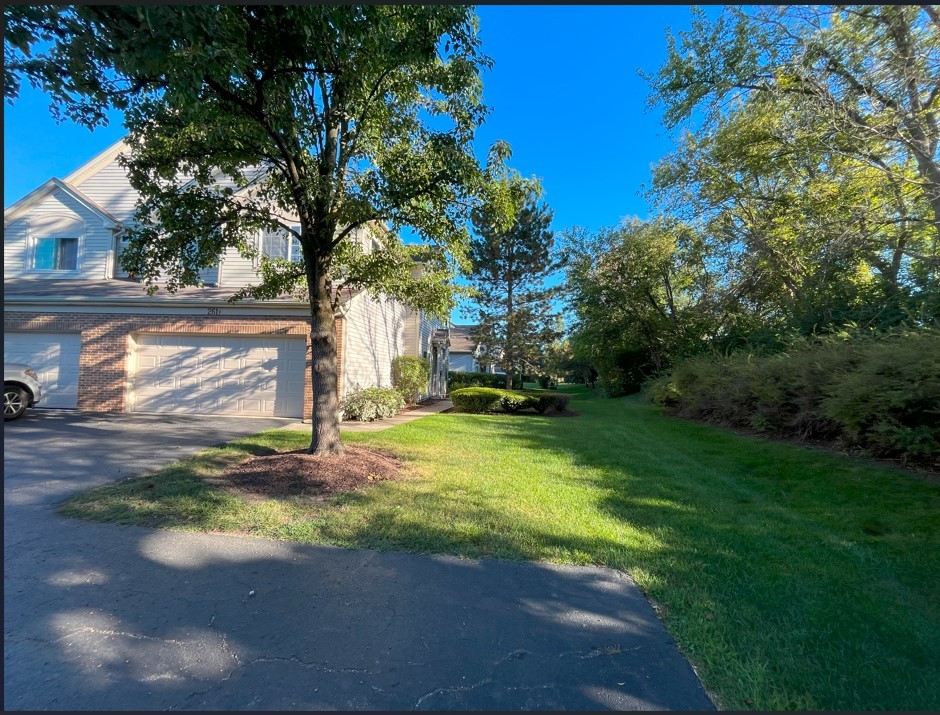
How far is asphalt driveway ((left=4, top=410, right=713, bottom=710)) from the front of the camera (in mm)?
2291

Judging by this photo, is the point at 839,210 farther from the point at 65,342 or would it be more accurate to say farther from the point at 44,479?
the point at 65,342

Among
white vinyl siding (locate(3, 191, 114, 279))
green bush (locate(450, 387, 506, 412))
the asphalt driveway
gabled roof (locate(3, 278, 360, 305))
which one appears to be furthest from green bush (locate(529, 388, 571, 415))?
white vinyl siding (locate(3, 191, 114, 279))

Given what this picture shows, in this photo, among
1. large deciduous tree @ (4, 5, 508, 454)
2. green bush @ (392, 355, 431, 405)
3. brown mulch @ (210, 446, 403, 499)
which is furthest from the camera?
green bush @ (392, 355, 431, 405)

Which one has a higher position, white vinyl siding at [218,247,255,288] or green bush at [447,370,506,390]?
white vinyl siding at [218,247,255,288]

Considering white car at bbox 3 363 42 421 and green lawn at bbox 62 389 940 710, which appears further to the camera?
white car at bbox 3 363 42 421

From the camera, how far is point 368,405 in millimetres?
12344

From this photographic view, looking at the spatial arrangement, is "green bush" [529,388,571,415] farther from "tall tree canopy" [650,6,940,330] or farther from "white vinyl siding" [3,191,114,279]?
"white vinyl siding" [3,191,114,279]

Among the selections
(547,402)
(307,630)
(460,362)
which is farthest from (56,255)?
(460,362)

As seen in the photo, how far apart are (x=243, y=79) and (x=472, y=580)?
5.66 metres

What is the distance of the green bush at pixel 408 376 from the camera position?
1661cm

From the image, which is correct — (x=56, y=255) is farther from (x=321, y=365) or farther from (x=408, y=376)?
(x=321, y=365)

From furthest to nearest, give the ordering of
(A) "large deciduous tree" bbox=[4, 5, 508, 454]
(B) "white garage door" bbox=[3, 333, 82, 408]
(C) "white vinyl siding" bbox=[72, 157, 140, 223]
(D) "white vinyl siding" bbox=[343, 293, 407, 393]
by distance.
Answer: (C) "white vinyl siding" bbox=[72, 157, 140, 223] → (D) "white vinyl siding" bbox=[343, 293, 407, 393] → (B) "white garage door" bbox=[3, 333, 82, 408] → (A) "large deciduous tree" bbox=[4, 5, 508, 454]

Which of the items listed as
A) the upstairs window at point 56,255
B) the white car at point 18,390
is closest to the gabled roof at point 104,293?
the upstairs window at point 56,255

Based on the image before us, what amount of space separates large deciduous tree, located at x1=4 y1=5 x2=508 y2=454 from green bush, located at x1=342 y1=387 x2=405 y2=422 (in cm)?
462
